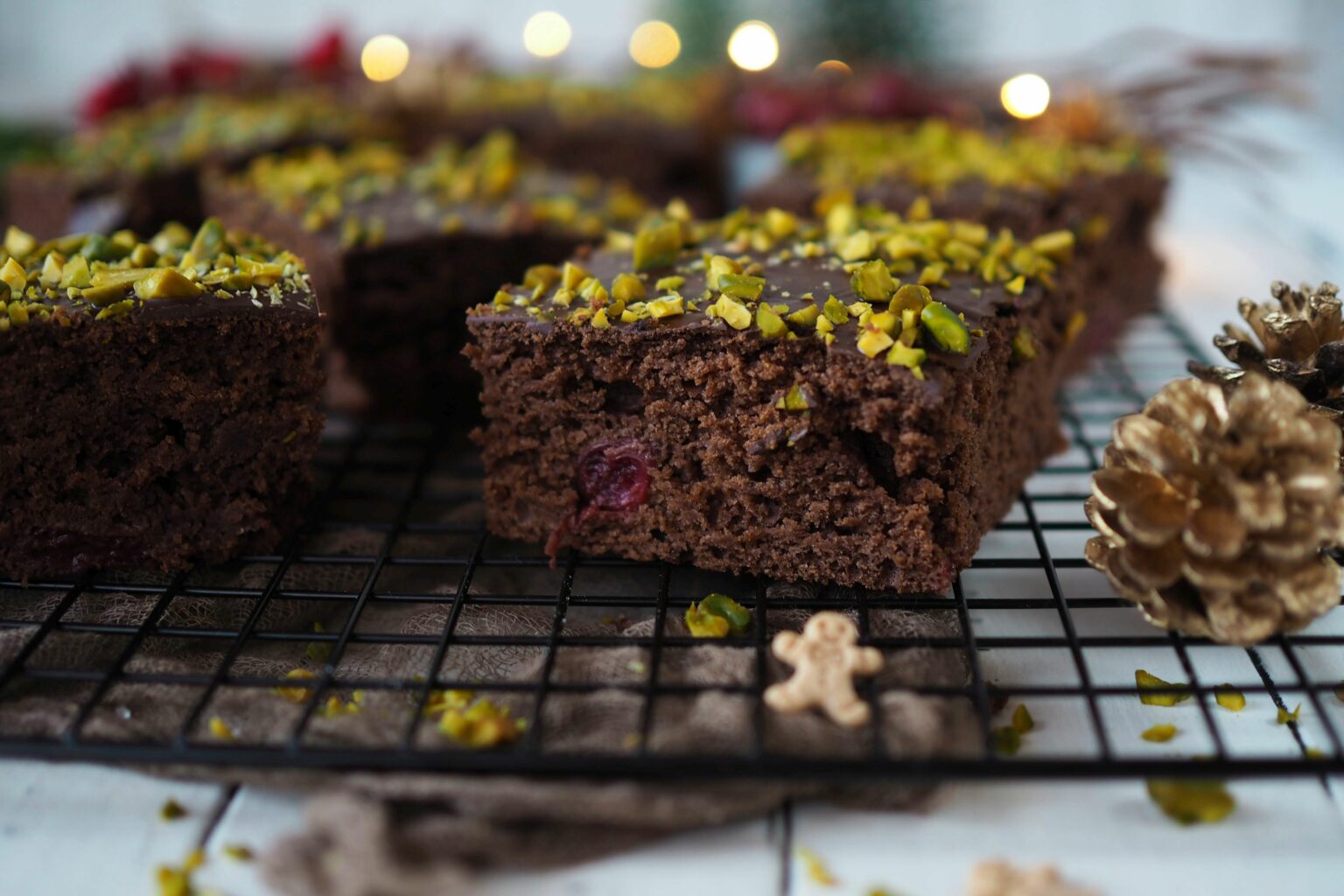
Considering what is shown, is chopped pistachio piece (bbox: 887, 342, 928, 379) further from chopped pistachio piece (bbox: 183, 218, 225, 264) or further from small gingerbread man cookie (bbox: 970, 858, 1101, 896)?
chopped pistachio piece (bbox: 183, 218, 225, 264)

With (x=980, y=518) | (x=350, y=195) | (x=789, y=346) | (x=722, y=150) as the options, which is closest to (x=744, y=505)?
(x=789, y=346)

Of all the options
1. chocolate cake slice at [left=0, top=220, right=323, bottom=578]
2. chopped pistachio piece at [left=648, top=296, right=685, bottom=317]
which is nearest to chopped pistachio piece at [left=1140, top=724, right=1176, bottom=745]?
chopped pistachio piece at [left=648, top=296, right=685, bottom=317]

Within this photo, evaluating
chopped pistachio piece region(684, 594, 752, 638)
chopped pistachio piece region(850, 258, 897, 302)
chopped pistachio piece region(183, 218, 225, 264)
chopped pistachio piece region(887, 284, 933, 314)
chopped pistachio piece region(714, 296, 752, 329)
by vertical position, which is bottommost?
chopped pistachio piece region(684, 594, 752, 638)

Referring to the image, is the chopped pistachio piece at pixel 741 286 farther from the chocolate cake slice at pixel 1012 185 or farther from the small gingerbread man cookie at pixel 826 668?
the chocolate cake slice at pixel 1012 185

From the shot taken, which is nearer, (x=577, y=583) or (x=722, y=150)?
(x=577, y=583)

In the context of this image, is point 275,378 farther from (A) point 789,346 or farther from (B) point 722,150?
(B) point 722,150

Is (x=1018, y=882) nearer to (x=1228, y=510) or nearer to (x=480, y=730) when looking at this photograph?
(x=1228, y=510)
